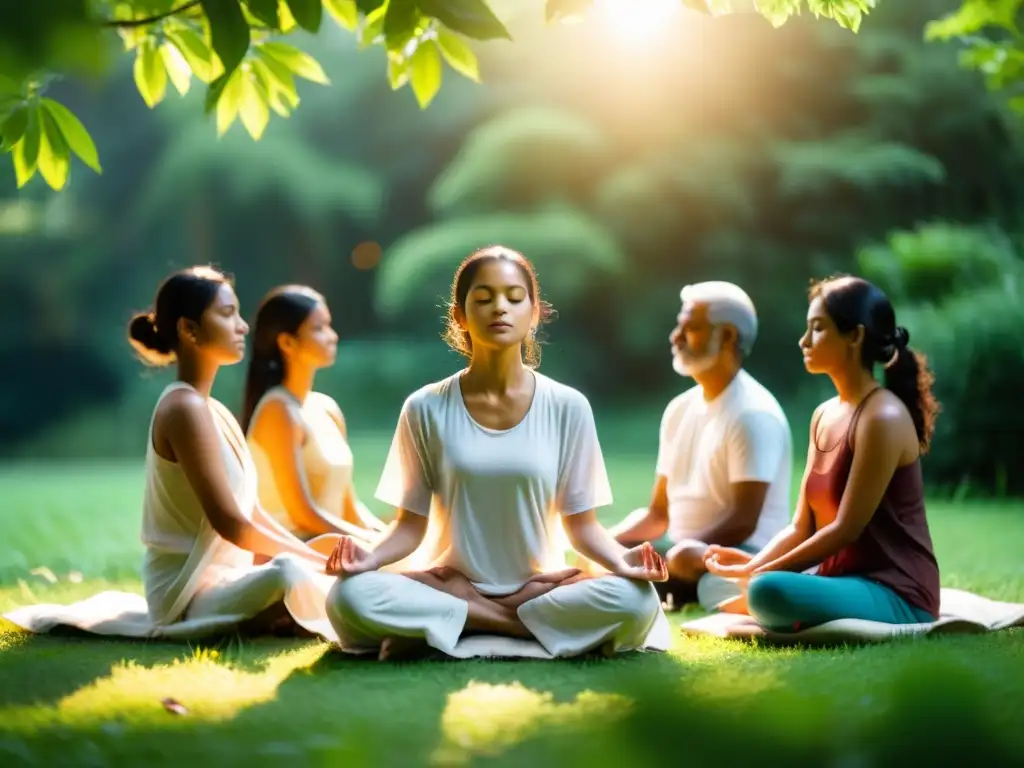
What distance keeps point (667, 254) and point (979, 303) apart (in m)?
5.30

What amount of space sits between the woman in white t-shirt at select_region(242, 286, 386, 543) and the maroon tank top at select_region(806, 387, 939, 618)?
1922 mm

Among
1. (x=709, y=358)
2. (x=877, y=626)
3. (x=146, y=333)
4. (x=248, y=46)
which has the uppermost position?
(x=248, y=46)

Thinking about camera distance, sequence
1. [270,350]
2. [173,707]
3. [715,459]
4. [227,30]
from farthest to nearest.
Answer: [270,350], [715,459], [173,707], [227,30]

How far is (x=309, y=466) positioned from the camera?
4.92 meters

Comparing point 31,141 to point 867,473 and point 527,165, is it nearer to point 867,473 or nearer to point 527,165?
point 867,473

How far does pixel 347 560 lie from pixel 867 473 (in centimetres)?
168

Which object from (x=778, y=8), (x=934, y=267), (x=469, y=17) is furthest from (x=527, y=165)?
(x=469, y=17)

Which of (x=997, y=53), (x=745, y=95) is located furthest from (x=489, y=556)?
(x=745, y=95)

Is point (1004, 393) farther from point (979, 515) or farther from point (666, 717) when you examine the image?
point (666, 717)

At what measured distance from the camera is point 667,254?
46.7 feet

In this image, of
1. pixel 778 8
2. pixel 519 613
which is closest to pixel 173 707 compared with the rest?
pixel 519 613

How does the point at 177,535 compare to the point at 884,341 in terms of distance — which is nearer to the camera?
the point at 884,341

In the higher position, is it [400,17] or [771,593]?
[400,17]

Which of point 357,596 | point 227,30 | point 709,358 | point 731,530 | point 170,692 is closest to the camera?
point 227,30
